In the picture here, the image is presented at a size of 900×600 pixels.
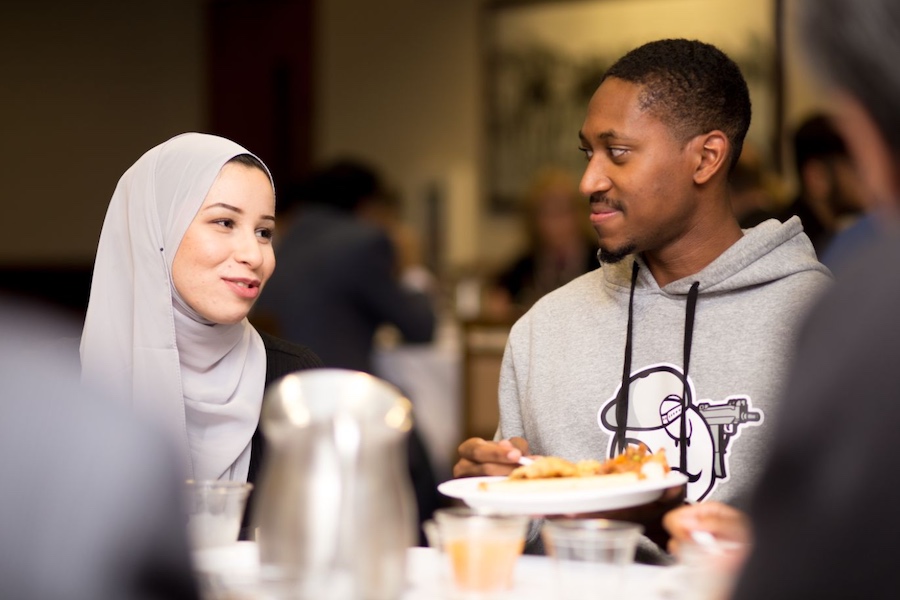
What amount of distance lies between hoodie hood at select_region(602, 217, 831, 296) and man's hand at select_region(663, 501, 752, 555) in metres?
0.62

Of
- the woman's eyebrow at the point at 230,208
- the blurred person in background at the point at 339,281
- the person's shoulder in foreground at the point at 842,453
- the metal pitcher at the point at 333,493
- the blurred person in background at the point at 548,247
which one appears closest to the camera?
the person's shoulder in foreground at the point at 842,453

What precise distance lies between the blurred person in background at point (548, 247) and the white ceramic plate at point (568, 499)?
3.33 meters

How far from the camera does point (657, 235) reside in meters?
1.92

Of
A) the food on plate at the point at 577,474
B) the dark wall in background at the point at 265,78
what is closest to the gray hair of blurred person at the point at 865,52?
the food on plate at the point at 577,474

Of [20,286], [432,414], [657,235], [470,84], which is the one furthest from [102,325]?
[20,286]

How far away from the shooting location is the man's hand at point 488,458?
168cm

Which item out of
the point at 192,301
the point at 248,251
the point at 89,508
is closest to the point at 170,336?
the point at 192,301

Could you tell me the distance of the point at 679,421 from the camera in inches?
71.6

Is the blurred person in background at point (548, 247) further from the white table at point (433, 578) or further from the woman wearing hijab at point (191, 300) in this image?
the white table at point (433, 578)

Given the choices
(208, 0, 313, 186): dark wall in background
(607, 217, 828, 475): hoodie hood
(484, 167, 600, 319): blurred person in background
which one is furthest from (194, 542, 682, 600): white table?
(208, 0, 313, 186): dark wall in background

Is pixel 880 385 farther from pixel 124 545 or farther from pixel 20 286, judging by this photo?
pixel 20 286

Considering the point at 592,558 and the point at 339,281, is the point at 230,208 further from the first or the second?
the point at 339,281

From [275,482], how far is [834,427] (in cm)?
52

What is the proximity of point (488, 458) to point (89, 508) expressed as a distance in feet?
3.09
